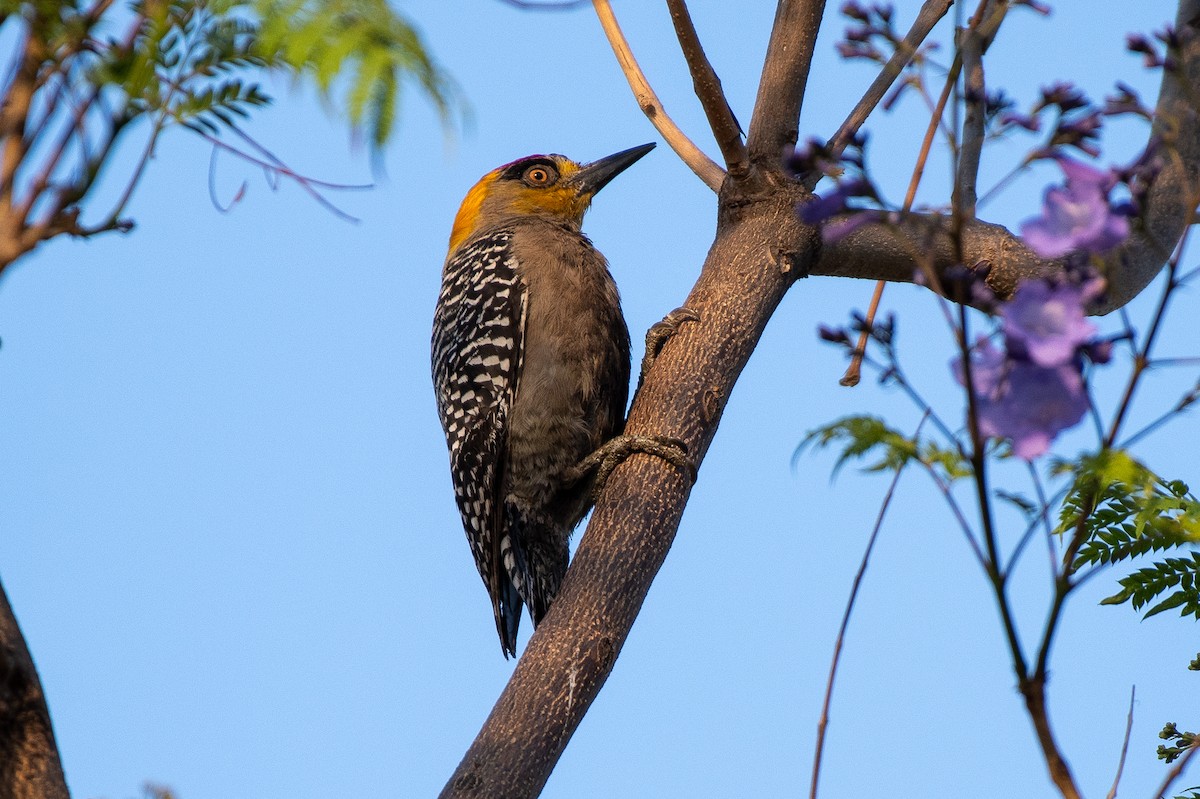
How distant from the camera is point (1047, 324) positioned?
1.79 m

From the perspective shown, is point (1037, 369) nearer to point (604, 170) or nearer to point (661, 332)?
point (661, 332)

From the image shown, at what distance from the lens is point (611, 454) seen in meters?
4.70

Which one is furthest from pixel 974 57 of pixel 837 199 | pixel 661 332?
pixel 661 332

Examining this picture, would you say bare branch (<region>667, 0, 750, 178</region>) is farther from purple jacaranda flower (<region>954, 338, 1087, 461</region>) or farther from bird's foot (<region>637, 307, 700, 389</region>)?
purple jacaranda flower (<region>954, 338, 1087, 461</region>)

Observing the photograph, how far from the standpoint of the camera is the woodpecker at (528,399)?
18.8ft

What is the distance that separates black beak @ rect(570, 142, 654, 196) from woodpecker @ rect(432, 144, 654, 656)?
29.9 inches

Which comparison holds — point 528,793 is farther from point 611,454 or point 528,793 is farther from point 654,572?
point 611,454

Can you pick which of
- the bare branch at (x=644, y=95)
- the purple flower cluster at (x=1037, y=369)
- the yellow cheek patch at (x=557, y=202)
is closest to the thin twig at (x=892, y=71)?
the bare branch at (x=644, y=95)

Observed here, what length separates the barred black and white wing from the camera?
229 inches

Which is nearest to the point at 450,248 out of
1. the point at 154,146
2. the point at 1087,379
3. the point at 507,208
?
the point at 507,208

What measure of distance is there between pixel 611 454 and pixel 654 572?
75 centimetres

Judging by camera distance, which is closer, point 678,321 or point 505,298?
point 678,321

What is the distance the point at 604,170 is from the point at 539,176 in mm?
417

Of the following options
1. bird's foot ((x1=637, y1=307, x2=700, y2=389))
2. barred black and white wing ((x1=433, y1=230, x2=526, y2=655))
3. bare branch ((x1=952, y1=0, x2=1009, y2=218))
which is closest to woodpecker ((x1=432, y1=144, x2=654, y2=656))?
barred black and white wing ((x1=433, y1=230, x2=526, y2=655))
